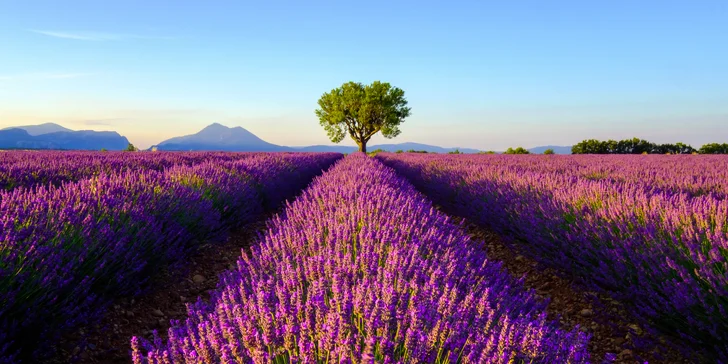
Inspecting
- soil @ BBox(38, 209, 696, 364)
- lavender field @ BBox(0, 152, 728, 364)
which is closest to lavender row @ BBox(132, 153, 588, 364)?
lavender field @ BBox(0, 152, 728, 364)

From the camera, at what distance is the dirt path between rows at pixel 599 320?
2.93 m

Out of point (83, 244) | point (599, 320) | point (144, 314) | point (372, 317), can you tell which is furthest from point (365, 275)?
point (599, 320)

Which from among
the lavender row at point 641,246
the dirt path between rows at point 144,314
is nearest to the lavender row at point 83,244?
the dirt path between rows at point 144,314

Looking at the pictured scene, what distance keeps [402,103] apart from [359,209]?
38.0 meters

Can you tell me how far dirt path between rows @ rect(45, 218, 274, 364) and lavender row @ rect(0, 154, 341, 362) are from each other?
17cm

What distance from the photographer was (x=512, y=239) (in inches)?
197

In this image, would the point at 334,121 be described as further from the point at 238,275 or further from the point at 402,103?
the point at 238,275

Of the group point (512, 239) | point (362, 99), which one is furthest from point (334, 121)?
point (512, 239)

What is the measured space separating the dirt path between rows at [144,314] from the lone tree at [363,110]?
3345 centimetres

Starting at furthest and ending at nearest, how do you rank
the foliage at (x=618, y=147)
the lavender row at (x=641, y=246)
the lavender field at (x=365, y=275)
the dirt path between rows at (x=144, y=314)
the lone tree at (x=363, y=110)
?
1. the lone tree at (x=363, y=110)
2. the foliage at (x=618, y=147)
3. the dirt path between rows at (x=144, y=314)
4. the lavender row at (x=641, y=246)
5. the lavender field at (x=365, y=275)

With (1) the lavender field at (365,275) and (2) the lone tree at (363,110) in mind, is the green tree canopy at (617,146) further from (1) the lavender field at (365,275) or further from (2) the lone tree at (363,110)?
(1) the lavender field at (365,275)

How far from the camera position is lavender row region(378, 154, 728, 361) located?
2539 millimetres

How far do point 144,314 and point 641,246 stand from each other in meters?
3.71

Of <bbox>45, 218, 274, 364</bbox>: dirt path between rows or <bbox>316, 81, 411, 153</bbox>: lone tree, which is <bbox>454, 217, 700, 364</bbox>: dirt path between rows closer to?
<bbox>45, 218, 274, 364</bbox>: dirt path between rows
